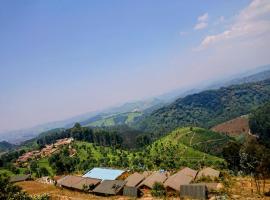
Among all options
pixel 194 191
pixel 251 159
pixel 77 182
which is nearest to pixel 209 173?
pixel 251 159

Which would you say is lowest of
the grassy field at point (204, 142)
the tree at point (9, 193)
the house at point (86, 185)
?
the grassy field at point (204, 142)

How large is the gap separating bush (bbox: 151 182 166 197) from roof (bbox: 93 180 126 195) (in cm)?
869

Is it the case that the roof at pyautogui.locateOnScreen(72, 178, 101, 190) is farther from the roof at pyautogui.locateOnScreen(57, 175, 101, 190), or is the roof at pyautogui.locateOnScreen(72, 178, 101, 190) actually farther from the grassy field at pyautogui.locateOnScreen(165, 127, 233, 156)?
the grassy field at pyautogui.locateOnScreen(165, 127, 233, 156)

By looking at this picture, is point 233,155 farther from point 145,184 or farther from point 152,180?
point 145,184

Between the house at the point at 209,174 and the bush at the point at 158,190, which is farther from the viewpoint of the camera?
the house at the point at 209,174

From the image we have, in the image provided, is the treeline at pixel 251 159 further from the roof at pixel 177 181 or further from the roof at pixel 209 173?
the roof at pixel 177 181

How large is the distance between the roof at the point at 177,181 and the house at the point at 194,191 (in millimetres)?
3595

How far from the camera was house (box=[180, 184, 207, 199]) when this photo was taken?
199 ft

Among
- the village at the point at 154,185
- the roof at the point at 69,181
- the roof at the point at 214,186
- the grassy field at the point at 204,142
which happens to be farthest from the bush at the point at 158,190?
the grassy field at the point at 204,142

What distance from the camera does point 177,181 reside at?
70.2 meters

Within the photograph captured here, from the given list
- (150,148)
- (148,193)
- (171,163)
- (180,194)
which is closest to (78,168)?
(171,163)

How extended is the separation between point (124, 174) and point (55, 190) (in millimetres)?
22367

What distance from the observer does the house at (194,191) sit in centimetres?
6066

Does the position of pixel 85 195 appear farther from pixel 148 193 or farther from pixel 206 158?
pixel 206 158
